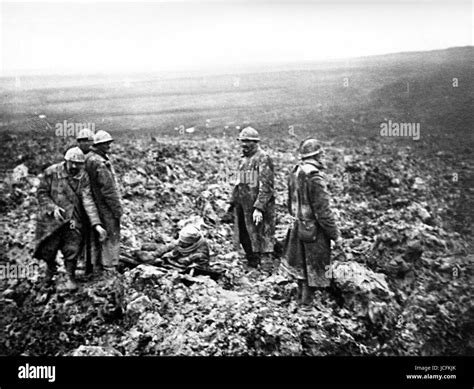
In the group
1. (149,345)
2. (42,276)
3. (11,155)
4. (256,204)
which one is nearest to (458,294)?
(256,204)

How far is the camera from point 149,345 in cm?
971

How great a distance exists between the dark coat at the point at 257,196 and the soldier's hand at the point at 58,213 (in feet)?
7.85

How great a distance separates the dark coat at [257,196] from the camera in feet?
33.0

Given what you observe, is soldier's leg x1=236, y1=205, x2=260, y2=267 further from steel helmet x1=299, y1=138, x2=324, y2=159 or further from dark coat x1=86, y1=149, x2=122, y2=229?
dark coat x1=86, y1=149, x2=122, y2=229

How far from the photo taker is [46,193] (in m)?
9.87

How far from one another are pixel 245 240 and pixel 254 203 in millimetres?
605

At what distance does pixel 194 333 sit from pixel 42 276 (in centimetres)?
234

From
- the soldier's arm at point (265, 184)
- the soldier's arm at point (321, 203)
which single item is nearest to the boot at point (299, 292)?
the soldier's arm at point (321, 203)

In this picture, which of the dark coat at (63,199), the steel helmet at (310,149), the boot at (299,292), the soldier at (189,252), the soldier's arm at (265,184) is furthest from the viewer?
the soldier at (189,252)

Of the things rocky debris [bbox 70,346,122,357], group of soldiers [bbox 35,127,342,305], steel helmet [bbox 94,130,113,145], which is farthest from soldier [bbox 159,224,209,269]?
steel helmet [bbox 94,130,113,145]

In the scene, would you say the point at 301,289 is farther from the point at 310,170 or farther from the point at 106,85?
the point at 106,85

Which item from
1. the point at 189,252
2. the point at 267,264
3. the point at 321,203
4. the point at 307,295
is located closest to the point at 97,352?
the point at 189,252

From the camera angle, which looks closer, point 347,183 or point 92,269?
point 92,269

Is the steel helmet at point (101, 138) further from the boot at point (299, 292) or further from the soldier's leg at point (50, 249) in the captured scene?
the boot at point (299, 292)
